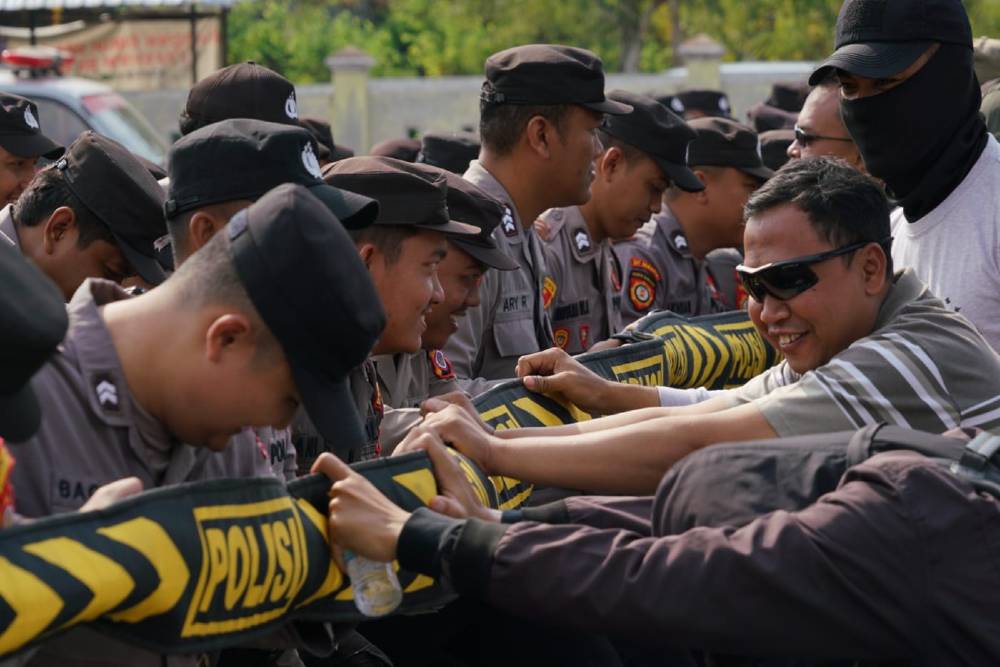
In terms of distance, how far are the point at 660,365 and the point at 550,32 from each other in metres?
26.2

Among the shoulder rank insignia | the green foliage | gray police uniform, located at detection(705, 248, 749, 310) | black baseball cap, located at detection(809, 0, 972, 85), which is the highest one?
black baseball cap, located at detection(809, 0, 972, 85)

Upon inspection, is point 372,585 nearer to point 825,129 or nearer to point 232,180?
point 232,180

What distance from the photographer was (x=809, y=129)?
666cm

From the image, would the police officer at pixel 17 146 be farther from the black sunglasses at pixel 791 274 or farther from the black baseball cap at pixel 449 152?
the black sunglasses at pixel 791 274

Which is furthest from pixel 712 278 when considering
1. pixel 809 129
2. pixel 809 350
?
pixel 809 350

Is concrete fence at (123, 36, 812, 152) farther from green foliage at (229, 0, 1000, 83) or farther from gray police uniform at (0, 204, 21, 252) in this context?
gray police uniform at (0, 204, 21, 252)

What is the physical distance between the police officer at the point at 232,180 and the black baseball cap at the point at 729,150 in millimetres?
4405

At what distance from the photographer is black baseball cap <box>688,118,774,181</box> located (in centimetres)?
795

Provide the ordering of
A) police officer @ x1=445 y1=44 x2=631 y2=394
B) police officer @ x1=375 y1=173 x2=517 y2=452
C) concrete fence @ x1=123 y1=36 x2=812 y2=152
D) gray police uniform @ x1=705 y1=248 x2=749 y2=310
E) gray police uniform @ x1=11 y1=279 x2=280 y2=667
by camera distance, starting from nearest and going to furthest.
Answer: gray police uniform @ x1=11 y1=279 x2=280 y2=667, police officer @ x1=375 y1=173 x2=517 y2=452, police officer @ x1=445 y1=44 x2=631 y2=394, gray police uniform @ x1=705 y1=248 x2=749 y2=310, concrete fence @ x1=123 y1=36 x2=812 y2=152

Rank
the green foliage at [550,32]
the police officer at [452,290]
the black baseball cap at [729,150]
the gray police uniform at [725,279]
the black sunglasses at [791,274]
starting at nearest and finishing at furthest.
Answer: the black sunglasses at [791,274]
the police officer at [452,290]
the black baseball cap at [729,150]
the gray police uniform at [725,279]
the green foliage at [550,32]

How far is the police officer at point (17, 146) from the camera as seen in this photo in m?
6.30

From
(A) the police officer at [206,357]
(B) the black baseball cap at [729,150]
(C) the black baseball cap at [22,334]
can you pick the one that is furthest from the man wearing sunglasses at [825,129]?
(C) the black baseball cap at [22,334]

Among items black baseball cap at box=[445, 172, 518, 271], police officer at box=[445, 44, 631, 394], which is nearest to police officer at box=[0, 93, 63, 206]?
police officer at box=[445, 44, 631, 394]

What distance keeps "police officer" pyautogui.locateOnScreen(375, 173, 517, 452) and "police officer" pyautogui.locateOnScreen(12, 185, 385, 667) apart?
1.59 metres
